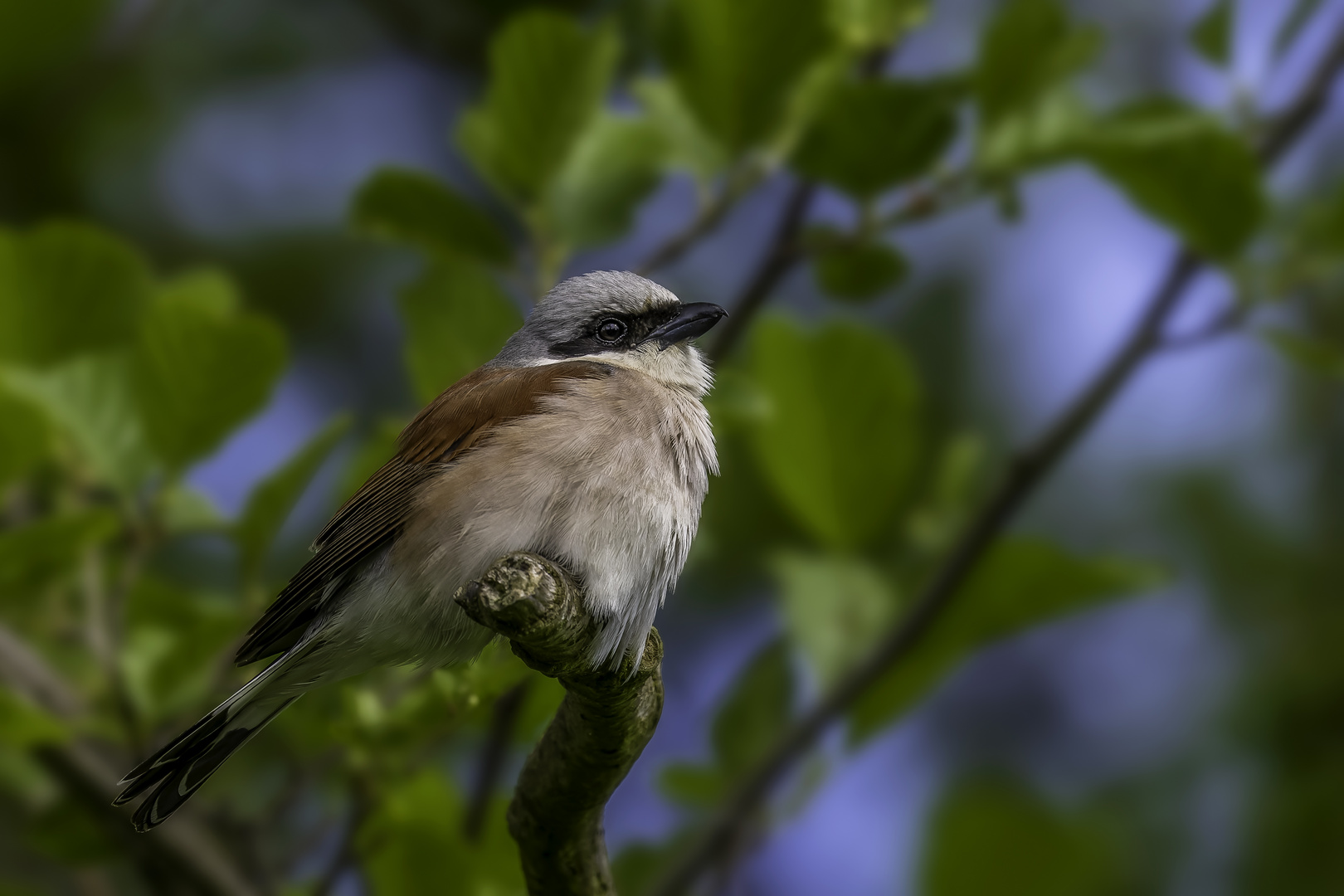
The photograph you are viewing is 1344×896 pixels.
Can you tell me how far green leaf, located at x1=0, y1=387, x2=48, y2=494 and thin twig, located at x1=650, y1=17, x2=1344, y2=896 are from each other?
74.6 inches

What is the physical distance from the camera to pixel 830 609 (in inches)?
157

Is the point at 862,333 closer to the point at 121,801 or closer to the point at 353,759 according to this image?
the point at 353,759

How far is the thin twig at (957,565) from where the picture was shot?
3.51m

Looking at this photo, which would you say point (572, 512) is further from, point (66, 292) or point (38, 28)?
point (38, 28)

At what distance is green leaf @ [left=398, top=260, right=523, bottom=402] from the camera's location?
144 inches

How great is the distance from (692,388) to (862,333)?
57 centimetres

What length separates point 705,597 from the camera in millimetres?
6691

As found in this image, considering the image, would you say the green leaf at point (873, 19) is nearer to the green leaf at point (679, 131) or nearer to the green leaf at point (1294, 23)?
the green leaf at point (679, 131)

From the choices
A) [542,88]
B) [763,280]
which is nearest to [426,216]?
[542,88]

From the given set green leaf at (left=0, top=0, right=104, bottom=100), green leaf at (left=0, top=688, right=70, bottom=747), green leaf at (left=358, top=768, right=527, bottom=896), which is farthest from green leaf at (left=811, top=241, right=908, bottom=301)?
green leaf at (left=0, top=0, right=104, bottom=100)

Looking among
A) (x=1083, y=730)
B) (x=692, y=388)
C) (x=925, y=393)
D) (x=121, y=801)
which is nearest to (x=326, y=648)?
(x=121, y=801)

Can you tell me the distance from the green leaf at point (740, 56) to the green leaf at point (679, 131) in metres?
0.05

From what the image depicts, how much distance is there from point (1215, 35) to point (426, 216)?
2.18 meters

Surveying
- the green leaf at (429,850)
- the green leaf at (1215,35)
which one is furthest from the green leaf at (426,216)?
the green leaf at (1215,35)
